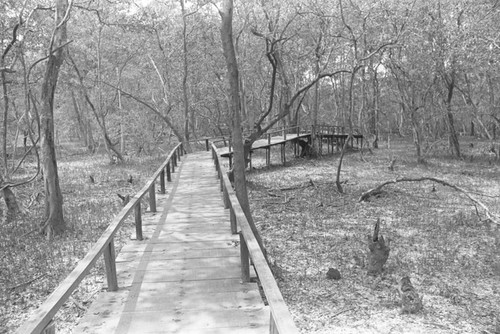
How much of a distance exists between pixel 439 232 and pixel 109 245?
29.9ft

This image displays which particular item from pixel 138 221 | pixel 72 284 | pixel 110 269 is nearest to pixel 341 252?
pixel 138 221

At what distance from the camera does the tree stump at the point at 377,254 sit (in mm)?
8438

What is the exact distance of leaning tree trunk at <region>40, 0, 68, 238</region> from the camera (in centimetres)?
1002

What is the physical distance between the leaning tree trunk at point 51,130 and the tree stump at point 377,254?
7167 mm

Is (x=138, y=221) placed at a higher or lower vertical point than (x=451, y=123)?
lower

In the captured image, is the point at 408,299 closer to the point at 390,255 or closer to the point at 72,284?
the point at 390,255

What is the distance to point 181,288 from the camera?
16.8ft

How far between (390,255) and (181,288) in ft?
19.9

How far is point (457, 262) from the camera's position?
30.1ft

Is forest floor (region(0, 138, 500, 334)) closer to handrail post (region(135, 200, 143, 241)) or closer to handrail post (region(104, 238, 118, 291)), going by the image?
handrail post (region(135, 200, 143, 241))

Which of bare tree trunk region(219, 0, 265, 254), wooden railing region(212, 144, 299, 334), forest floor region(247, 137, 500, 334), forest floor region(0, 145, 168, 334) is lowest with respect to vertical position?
forest floor region(247, 137, 500, 334)

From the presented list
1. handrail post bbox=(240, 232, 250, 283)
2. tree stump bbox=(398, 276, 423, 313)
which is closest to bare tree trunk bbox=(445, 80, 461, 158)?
tree stump bbox=(398, 276, 423, 313)

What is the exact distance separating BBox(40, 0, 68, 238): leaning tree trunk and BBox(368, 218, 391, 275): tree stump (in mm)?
7167

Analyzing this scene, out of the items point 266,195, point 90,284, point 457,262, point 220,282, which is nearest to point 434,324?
point 457,262
